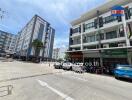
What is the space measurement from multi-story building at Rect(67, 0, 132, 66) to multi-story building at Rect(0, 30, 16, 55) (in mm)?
93312

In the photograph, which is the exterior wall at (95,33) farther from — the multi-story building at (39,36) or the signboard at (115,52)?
the multi-story building at (39,36)

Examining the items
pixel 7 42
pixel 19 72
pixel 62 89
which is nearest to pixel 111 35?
pixel 19 72

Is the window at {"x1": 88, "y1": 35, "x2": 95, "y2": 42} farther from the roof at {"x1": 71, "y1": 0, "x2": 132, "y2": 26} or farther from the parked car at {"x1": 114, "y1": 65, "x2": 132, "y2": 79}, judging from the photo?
the parked car at {"x1": 114, "y1": 65, "x2": 132, "y2": 79}

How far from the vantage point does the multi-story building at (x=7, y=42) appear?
107 metres

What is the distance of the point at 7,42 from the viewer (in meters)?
112

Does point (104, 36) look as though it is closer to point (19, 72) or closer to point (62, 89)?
point (19, 72)

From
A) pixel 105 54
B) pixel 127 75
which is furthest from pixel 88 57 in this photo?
pixel 127 75

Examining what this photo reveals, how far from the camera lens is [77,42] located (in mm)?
34781

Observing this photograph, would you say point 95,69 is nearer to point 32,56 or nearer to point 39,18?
point 32,56

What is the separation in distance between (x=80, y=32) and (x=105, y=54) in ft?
40.5

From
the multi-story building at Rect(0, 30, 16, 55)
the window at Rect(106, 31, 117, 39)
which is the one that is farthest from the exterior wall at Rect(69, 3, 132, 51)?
the multi-story building at Rect(0, 30, 16, 55)

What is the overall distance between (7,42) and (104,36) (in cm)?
10918

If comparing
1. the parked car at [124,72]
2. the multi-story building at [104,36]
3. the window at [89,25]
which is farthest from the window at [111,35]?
the parked car at [124,72]

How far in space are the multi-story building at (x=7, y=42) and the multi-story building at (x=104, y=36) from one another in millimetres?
93312
